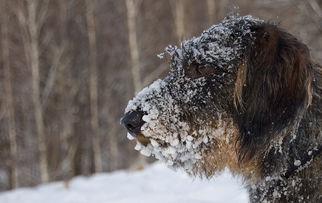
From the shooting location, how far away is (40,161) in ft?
60.4

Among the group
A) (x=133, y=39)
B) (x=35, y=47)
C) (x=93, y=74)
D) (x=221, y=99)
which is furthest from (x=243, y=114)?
(x=93, y=74)

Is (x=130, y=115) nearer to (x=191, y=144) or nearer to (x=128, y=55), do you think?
(x=191, y=144)

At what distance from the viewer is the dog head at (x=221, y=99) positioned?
275 cm

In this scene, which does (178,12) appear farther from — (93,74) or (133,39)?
(93,74)

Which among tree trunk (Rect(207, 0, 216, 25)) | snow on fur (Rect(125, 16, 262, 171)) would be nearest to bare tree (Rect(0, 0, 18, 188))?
tree trunk (Rect(207, 0, 216, 25))

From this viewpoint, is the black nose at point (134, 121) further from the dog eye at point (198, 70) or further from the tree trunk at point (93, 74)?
the tree trunk at point (93, 74)

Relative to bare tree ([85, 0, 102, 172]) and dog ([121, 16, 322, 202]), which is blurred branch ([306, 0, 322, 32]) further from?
dog ([121, 16, 322, 202])

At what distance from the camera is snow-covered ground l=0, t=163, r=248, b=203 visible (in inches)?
255

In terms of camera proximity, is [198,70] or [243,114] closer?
[243,114]

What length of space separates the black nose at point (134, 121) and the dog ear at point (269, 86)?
577mm

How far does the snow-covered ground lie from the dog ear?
2704 mm

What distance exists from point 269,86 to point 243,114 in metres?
0.24

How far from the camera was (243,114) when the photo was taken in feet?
9.41

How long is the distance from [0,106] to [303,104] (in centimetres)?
1700
